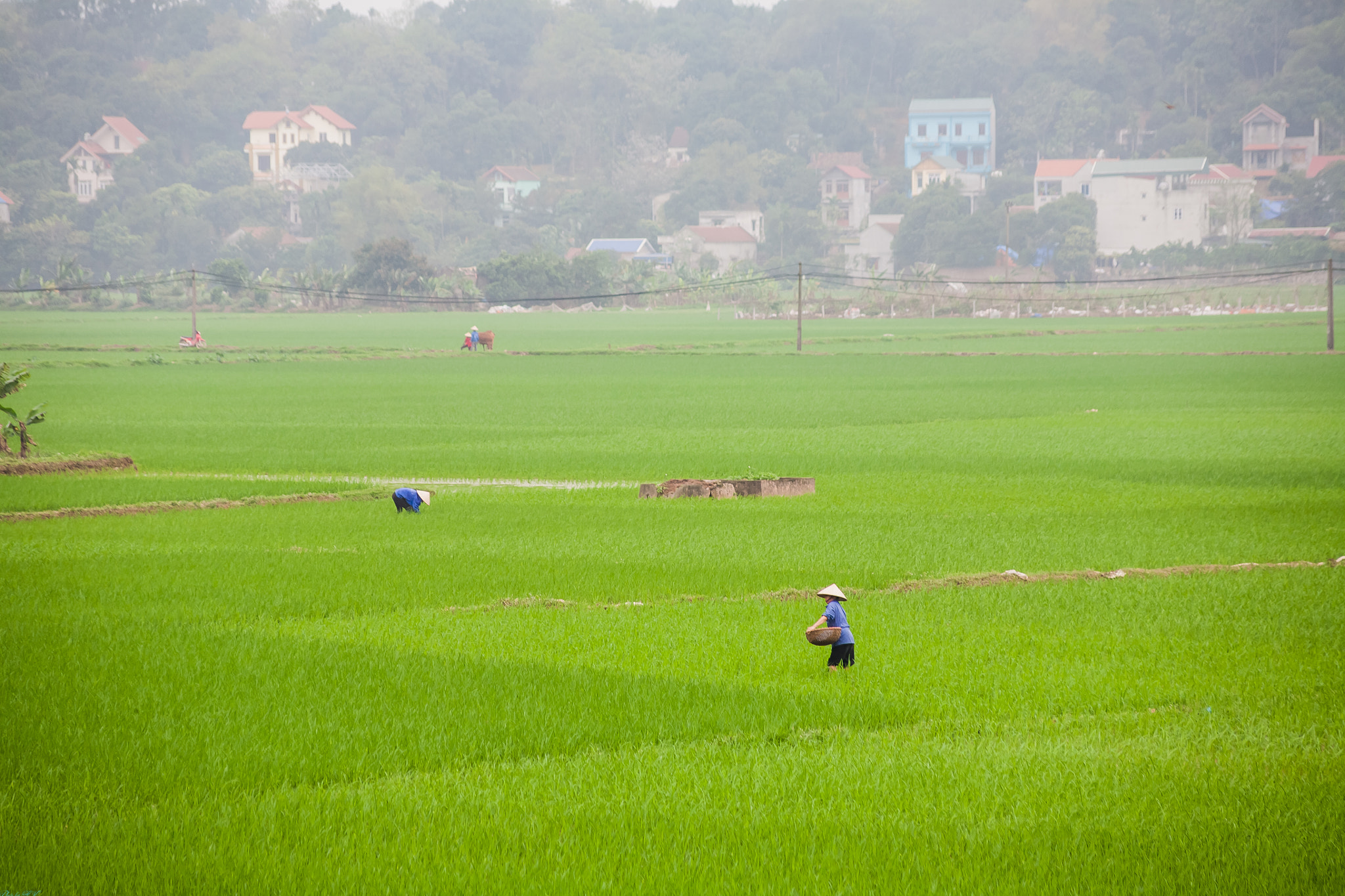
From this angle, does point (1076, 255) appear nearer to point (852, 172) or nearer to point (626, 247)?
point (852, 172)

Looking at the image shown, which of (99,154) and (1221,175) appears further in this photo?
(99,154)

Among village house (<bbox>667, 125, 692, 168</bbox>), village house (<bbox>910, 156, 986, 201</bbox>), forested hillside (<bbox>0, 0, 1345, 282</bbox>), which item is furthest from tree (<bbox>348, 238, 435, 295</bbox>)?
village house (<bbox>667, 125, 692, 168</bbox>)

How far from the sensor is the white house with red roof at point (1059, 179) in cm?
13250

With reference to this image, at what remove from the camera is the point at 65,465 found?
21.0 metres

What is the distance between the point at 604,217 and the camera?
141375 millimetres

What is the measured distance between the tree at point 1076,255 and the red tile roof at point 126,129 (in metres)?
112

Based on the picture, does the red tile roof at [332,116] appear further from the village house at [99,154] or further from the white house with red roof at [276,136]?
the village house at [99,154]

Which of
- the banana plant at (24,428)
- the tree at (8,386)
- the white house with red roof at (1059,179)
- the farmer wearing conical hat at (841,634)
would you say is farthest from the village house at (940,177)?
the farmer wearing conical hat at (841,634)

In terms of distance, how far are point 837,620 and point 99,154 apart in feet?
548

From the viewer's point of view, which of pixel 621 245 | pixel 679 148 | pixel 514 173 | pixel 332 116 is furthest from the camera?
pixel 679 148

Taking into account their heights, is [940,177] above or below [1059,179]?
above

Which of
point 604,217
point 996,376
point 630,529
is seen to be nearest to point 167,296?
point 604,217

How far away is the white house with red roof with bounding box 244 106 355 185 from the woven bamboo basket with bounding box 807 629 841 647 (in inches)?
6221

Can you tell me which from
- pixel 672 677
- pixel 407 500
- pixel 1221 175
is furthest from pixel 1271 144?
pixel 672 677
